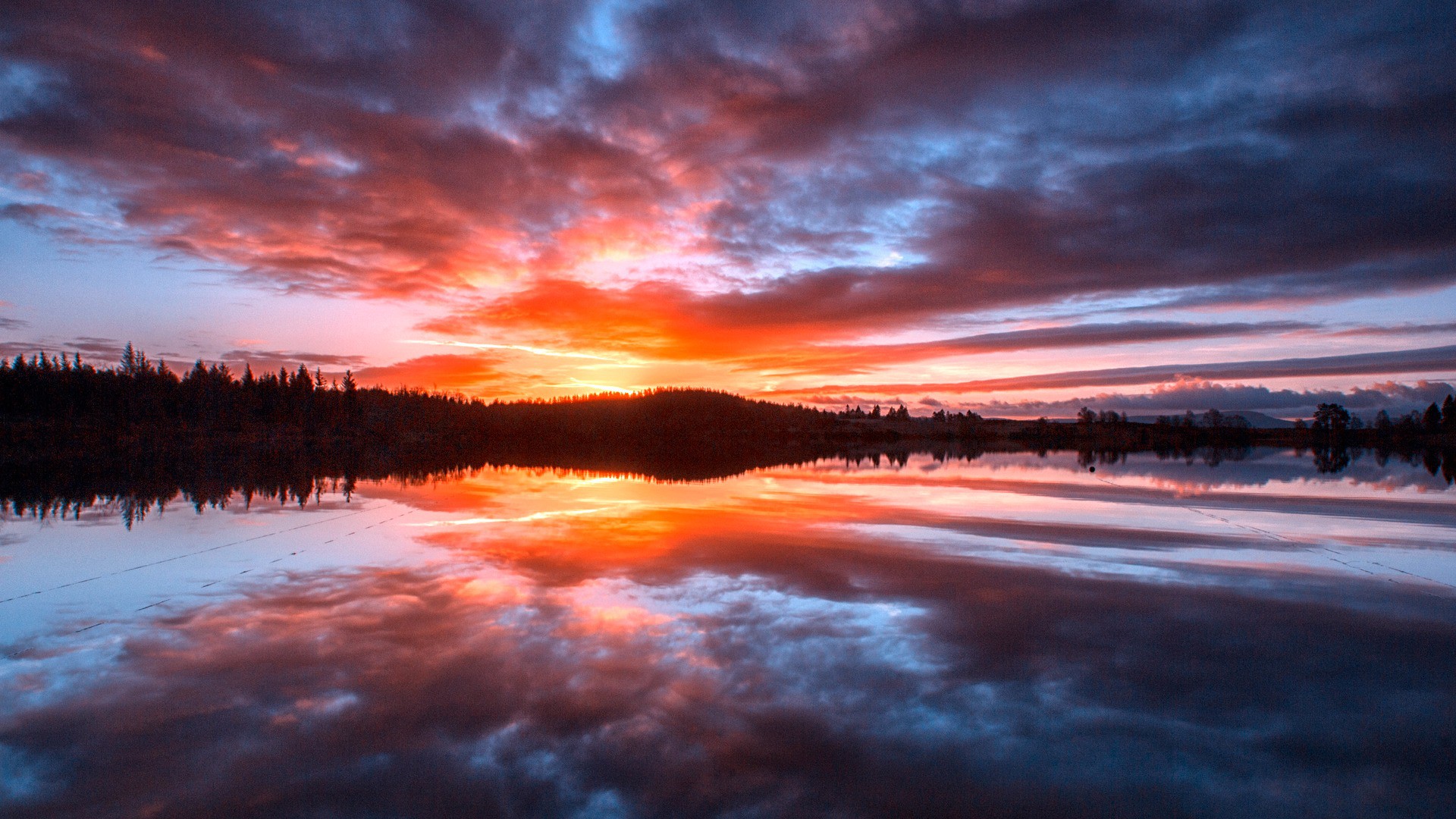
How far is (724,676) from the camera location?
289 inches

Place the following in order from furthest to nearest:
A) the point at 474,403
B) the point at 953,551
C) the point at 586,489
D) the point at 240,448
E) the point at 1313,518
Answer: the point at 474,403 < the point at 240,448 < the point at 586,489 < the point at 1313,518 < the point at 953,551

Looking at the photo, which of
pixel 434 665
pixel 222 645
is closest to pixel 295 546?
pixel 222 645

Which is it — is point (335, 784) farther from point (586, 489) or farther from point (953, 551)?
point (586, 489)

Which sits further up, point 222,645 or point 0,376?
point 0,376

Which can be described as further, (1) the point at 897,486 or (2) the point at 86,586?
(1) the point at 897,486

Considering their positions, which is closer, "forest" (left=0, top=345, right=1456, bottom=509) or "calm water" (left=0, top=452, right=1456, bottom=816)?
"calm water" (left=0, top=452, right=1456, bottom=816)

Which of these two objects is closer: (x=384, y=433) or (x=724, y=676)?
(x=724, y=676)

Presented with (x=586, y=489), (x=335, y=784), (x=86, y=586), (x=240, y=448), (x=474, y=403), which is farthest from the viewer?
(x=474, y=403)

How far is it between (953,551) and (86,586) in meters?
16.4

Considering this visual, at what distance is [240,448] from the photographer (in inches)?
3063

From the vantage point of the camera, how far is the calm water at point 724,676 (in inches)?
205

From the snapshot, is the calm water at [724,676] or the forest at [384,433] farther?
the forest at [384,433]

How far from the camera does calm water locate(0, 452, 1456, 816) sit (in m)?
5.20

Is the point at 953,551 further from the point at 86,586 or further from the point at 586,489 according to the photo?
the point at 586,489
